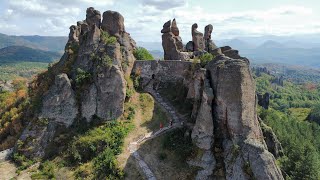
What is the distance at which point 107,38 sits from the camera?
47406mm

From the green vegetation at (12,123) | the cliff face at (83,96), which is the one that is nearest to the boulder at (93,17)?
the cliff face at (83,96)

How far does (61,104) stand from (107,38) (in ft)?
36.8

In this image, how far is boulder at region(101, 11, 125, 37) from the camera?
50.2m

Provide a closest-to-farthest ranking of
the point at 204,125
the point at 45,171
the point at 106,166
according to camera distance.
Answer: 1. the point at 204,125
2. the point at 106,166
3. the point at 45,171

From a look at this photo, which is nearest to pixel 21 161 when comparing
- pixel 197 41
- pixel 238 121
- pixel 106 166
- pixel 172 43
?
pixel 106 166

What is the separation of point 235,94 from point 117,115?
15.7 m

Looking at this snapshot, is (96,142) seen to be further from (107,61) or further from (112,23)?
(112,23)

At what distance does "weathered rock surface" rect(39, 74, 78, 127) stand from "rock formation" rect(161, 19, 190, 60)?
62.8 ft

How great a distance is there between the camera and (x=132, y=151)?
125 ft

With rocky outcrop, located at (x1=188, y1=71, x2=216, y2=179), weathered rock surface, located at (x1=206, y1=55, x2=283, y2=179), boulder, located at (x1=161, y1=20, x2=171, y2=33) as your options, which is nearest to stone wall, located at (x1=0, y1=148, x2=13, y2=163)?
rocky outcrop, located at (x1=188, y1=71, x2=216, y2=179)

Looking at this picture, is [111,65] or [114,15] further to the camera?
[114,15]

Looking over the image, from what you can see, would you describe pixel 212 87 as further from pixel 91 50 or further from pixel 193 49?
pixel 193 49

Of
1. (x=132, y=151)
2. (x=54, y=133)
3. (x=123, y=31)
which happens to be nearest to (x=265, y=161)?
(x=132, y=151)

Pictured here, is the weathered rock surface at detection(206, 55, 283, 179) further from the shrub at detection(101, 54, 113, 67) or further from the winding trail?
the shrub at detection(101, 54, 113, 67)
